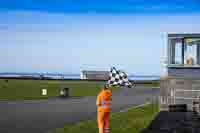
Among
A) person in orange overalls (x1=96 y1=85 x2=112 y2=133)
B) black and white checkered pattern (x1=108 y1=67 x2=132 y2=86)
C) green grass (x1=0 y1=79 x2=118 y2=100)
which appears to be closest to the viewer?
person in orange overalls (x1=96 y1=85 x2=112 y2=133)

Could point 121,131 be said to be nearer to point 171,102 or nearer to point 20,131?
point 20,131

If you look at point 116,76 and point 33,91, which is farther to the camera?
point 116,76

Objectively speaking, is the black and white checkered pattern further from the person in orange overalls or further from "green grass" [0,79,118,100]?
the person in orange overalls

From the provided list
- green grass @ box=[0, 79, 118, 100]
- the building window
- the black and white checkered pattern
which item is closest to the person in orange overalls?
the building window

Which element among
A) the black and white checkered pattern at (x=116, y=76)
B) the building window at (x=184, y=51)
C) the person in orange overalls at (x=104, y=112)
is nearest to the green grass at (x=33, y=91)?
the black and white checkered pattern at (x=116, y=76)

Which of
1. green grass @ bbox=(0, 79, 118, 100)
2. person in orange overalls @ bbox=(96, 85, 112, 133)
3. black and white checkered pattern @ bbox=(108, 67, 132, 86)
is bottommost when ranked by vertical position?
green grass @ bbox=(0, 79, 118, 100)

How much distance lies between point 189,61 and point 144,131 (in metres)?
10.0

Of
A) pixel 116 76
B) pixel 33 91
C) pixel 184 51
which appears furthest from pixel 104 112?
pixel 116 76

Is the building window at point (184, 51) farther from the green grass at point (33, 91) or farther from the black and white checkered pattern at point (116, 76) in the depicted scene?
the black and white checkered pattern at point (116, 76)

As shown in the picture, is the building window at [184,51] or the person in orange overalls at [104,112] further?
the building window at [184,51]

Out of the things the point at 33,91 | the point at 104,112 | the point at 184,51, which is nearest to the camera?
the point at 104,112

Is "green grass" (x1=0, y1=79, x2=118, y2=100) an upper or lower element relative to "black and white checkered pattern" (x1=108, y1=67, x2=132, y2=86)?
lower

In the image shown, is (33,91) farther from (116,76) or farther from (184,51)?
(184,51)

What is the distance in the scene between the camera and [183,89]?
22062 mm
